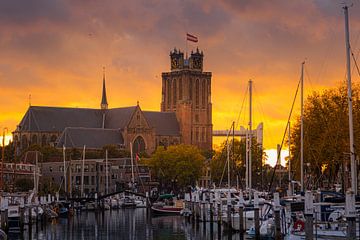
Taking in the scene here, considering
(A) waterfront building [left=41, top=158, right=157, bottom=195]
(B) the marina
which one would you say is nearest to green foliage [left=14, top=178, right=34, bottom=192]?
(B) the marina

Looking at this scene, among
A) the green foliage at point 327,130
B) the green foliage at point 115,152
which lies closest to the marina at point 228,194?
the green foliage at point 327,130

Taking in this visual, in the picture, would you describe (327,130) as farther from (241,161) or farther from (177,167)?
(177,167)

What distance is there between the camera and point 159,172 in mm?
154125

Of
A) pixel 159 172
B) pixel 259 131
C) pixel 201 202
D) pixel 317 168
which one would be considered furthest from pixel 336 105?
pixel 259 131

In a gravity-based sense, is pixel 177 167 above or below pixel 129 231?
above

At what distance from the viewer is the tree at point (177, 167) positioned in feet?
499

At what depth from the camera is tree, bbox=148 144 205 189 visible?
15212 cm

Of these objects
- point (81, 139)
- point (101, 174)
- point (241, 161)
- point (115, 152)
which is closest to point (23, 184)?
point (241, 161)

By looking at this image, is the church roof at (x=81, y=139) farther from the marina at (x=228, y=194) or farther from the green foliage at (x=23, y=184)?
the green foliage at (x=23, y=184)

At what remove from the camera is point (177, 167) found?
153 meters

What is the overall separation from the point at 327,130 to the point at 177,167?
87325 mm

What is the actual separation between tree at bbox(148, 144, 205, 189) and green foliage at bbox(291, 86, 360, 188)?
77045 millimetres

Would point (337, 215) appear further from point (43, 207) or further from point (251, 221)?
point (43, 207)

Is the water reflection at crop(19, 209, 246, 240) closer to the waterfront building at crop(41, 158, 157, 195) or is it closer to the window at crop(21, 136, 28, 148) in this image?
the waterfront building at crop(41, 158, 157, 195)
